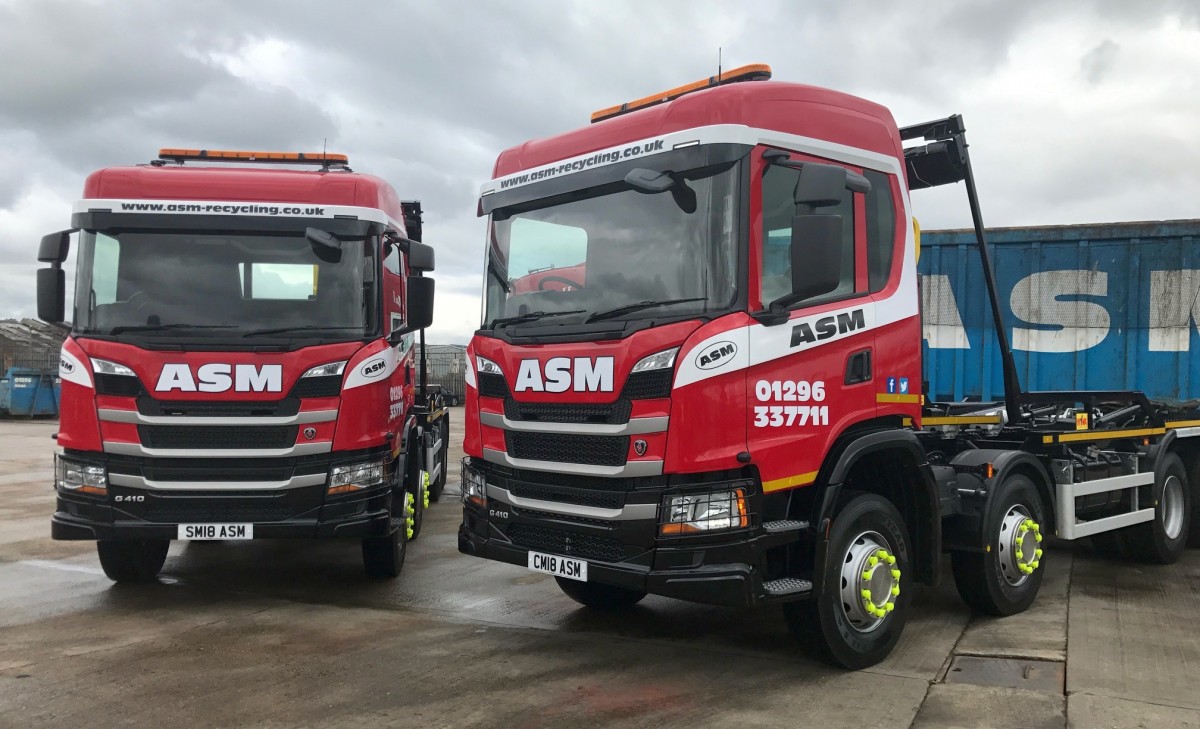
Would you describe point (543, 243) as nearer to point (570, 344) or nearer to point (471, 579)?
point (570, 344)

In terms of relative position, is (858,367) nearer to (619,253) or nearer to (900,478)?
(900,478)

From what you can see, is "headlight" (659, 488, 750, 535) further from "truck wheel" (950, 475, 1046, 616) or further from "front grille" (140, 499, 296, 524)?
"front grille" (140, 499, 296, 524)

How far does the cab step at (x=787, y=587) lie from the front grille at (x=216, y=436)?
331 cm

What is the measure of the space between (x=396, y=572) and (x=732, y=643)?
2991 millimetres

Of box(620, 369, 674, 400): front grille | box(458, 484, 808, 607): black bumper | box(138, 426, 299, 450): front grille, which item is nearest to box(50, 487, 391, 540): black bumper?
box(138, 426, 299, 450): front grille

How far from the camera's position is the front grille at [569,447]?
4.47m

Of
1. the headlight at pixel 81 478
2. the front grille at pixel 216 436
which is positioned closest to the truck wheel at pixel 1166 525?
the front grille at pixel 216 436

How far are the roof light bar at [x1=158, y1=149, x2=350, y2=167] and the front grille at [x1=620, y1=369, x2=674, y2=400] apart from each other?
4.48m

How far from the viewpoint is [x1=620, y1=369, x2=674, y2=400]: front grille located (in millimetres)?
4301

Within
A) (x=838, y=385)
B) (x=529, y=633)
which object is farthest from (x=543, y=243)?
(x=529, y=633)

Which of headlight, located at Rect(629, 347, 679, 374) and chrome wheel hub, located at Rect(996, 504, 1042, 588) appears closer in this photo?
headlight, located at Rect(629, 347, 679, 374)

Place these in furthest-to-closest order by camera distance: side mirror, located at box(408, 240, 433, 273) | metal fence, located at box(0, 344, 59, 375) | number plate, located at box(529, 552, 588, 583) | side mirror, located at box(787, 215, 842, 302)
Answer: metal fence, located at box(0, 344, 59, 375)
side mirror, located at box(408, 240, 433, 273)
number plate, located at box(529, 552, 588, 583)
side mirror, located at box(787, 215, 842, 302)

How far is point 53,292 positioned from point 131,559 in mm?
2074

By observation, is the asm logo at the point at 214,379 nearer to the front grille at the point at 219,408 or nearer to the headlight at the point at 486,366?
the front grille at the point at 219,408
